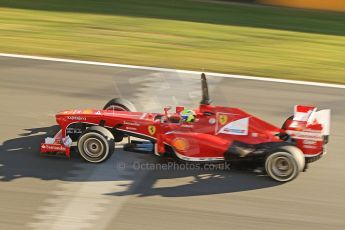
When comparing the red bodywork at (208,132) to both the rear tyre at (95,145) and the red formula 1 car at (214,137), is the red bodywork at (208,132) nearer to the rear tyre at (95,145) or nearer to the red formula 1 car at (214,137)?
the red formula 1 car at (214,137)

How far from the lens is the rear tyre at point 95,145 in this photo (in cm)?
773

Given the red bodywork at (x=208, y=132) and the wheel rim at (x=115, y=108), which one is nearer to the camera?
the red bodywork at (x=208, y=132)

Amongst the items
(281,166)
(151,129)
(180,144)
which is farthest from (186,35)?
(281,166)

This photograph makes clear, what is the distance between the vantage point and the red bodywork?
25.0 ft

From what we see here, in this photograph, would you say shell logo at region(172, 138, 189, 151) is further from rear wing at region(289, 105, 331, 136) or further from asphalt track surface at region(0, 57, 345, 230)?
rear wing at region(289, 105, 331, 136)

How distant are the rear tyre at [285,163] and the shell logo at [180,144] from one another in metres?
0.96

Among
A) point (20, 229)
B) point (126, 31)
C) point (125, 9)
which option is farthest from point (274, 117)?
point (125, 9)

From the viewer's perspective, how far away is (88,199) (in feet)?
23.6

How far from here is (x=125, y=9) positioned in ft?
54.5

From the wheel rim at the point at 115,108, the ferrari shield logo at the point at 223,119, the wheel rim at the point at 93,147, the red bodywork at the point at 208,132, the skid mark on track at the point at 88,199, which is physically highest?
the wheel rim at the point at 115,108

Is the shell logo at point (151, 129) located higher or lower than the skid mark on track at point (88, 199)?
higher

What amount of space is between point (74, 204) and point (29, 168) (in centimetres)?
110

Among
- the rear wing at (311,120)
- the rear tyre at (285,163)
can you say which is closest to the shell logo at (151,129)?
the rear tyre at (285,163)

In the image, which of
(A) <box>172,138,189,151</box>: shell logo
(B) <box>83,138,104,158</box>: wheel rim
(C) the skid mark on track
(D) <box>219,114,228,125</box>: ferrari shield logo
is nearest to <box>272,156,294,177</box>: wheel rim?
(D) <box>219,114,228,125</box>: ferrari shield logo
